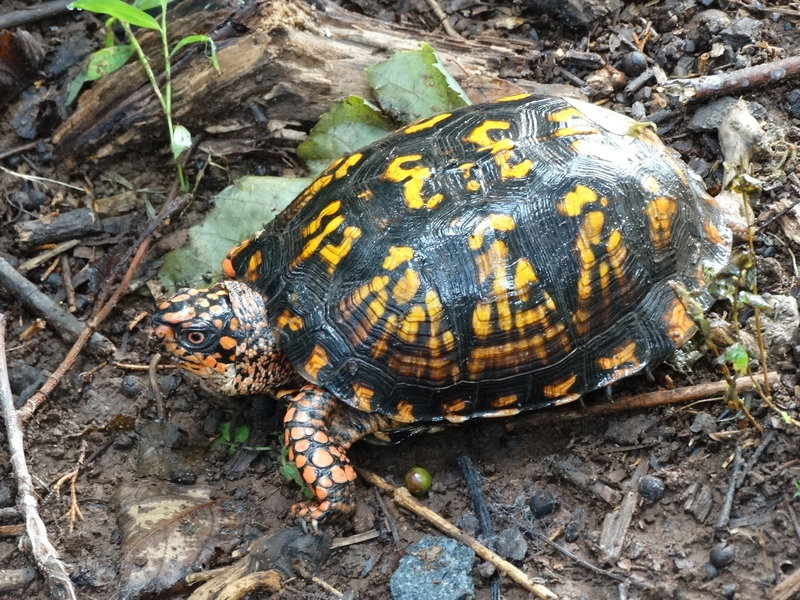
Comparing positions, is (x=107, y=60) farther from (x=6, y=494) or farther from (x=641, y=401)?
(x=641, y=401)

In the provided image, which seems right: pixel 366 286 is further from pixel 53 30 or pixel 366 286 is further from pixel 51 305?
pixel 53 30

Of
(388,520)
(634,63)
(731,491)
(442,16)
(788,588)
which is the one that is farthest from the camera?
(442,16)

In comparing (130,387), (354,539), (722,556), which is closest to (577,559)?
(722,556)

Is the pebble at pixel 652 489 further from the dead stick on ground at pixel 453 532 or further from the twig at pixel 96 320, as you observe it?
the twig at pixel 96 320

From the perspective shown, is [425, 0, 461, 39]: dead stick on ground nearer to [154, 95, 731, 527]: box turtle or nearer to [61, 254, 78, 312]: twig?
[154, 95, 731, 527]: box turtle

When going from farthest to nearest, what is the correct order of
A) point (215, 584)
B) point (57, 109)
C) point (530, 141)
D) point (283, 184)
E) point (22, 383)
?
point (57, 109) < point (283, 184) < point (22, 383) < point (530, 141) < point (215, 584)

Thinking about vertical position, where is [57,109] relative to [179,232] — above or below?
above

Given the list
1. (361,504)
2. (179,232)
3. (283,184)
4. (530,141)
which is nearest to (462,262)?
(530,141)
